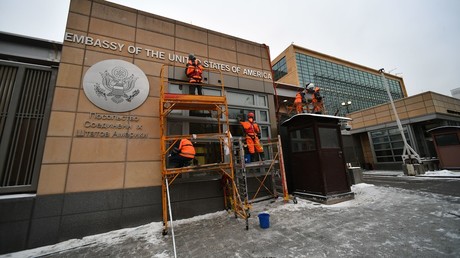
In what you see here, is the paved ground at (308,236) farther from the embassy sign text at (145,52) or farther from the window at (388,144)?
the window at (388,144)

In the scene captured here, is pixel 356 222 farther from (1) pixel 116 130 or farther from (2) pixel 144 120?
(1) pixel 116 130

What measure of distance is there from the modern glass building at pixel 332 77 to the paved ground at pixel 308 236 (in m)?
17.2

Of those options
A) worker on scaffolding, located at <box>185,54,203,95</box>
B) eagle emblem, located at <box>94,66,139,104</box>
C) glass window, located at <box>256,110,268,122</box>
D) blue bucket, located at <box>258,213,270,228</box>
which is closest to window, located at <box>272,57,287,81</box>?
glass window, located at <box>256,110,268,122</box>

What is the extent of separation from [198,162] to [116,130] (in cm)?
298

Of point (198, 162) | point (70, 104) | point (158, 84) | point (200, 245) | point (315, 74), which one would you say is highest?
point (315, 74)

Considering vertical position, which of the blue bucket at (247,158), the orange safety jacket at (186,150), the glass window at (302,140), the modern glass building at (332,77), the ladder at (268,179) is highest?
the modern glass building at (332,77)

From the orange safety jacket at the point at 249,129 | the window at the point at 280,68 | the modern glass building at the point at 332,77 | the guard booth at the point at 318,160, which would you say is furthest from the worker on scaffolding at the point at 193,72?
the window at the point at 280,68

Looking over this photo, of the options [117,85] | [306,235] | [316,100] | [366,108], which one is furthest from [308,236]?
[366,108]

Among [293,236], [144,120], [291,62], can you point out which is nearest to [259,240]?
[293,236]

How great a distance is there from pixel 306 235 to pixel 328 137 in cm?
480

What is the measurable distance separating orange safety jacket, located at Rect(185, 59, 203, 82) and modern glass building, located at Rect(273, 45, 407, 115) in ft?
57.4

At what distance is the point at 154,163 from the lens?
618 cm

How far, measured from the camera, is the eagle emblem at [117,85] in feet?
20.0

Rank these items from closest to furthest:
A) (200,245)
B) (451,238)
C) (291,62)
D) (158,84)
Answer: (451,238) < (200,245) < (158,84) < (291,62)
